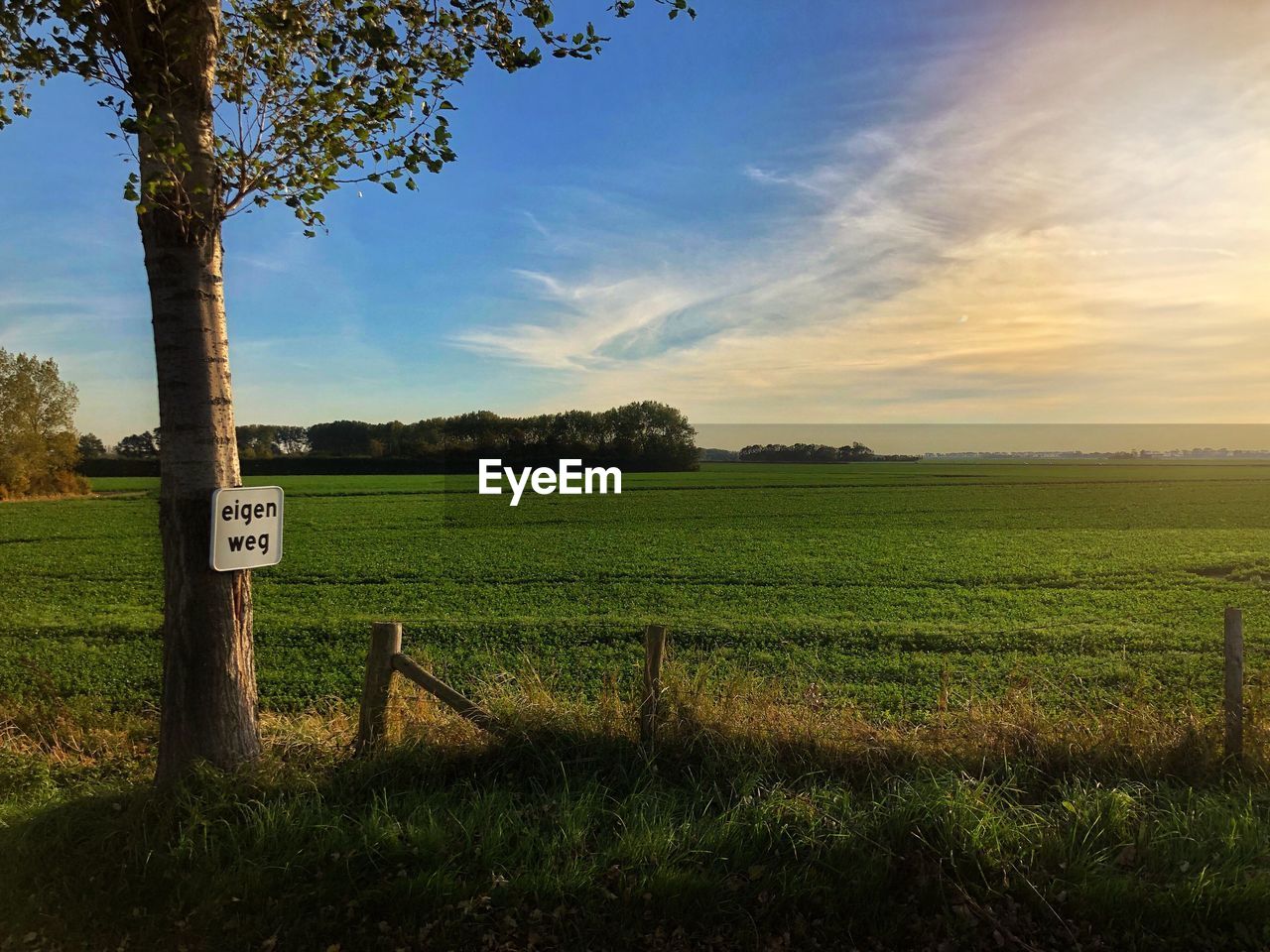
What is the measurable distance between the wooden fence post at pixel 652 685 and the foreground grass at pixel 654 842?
0.11 meters

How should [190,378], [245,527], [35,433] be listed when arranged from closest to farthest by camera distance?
[190,378] < [245,527] < [35,433]

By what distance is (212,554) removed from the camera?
427 cm

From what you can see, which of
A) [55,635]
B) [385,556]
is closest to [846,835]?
[55,635]

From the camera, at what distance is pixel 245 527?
446 cm

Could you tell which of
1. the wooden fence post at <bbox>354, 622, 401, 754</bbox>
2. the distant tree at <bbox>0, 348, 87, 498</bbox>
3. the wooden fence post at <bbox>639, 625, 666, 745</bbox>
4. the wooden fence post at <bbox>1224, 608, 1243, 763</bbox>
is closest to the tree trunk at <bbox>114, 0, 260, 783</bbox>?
the wooden fence post at <bbox>354, 622, 401, 754</bbox>

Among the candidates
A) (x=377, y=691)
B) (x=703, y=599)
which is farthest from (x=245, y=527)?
(x=703, y=599)

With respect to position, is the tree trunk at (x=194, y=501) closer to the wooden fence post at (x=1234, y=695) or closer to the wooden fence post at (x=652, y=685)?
the wooden fence post at (x=652, y=685)

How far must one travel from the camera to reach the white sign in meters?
4.31

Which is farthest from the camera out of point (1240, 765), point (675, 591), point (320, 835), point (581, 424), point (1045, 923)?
point (581, 424)

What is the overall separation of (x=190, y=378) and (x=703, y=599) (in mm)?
15024

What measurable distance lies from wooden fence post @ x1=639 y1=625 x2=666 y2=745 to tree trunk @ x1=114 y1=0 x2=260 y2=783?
8.54 ft

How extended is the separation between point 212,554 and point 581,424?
73865mm

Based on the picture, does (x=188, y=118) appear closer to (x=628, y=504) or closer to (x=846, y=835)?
(x=846, y=835)

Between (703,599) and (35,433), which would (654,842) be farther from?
(35,433)
